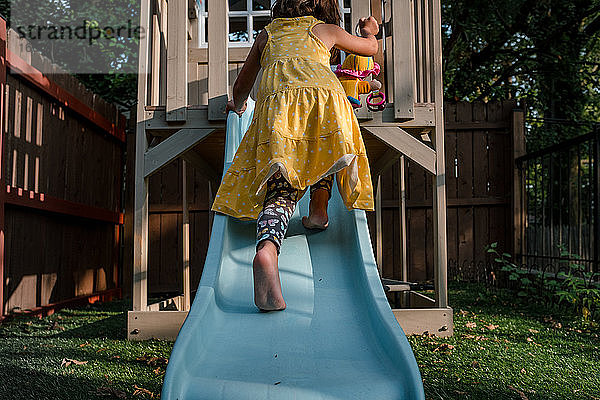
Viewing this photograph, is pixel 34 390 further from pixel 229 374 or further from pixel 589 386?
pixel 589 386

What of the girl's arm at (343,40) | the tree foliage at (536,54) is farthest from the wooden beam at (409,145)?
the tree foliage at (536,54)

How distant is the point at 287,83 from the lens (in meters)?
2.59

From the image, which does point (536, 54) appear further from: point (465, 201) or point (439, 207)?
point (439, 207)

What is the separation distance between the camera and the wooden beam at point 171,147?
3.45 meters

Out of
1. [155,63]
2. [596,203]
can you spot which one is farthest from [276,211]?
[596,203]

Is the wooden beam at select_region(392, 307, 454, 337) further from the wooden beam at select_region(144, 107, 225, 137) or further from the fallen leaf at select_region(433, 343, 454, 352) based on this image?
the wooden beam at select_region(144, 107, 225, 137)

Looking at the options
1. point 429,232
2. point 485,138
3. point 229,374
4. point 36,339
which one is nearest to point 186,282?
point 36,339

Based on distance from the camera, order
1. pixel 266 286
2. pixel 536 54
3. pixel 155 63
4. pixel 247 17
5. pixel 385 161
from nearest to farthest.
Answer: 1. pixel 266 286
2. pixel 155 63
3. pixel 385 161
4. pixel 247 17
5. pixel 536 54

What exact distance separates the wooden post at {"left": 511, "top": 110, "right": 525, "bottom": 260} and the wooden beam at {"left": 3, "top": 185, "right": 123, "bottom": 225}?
4.39 metres

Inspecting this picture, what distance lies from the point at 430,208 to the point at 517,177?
39.6 inches

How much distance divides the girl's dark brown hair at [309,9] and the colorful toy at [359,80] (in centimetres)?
53

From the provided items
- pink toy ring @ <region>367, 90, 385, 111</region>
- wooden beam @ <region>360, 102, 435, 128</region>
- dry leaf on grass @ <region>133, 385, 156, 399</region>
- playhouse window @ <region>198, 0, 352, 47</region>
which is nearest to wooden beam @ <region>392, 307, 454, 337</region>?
wooden beam @ <region>360, 102, 435, 128</region>

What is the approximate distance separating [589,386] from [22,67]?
13.7 ft

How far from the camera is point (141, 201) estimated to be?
344 cm
